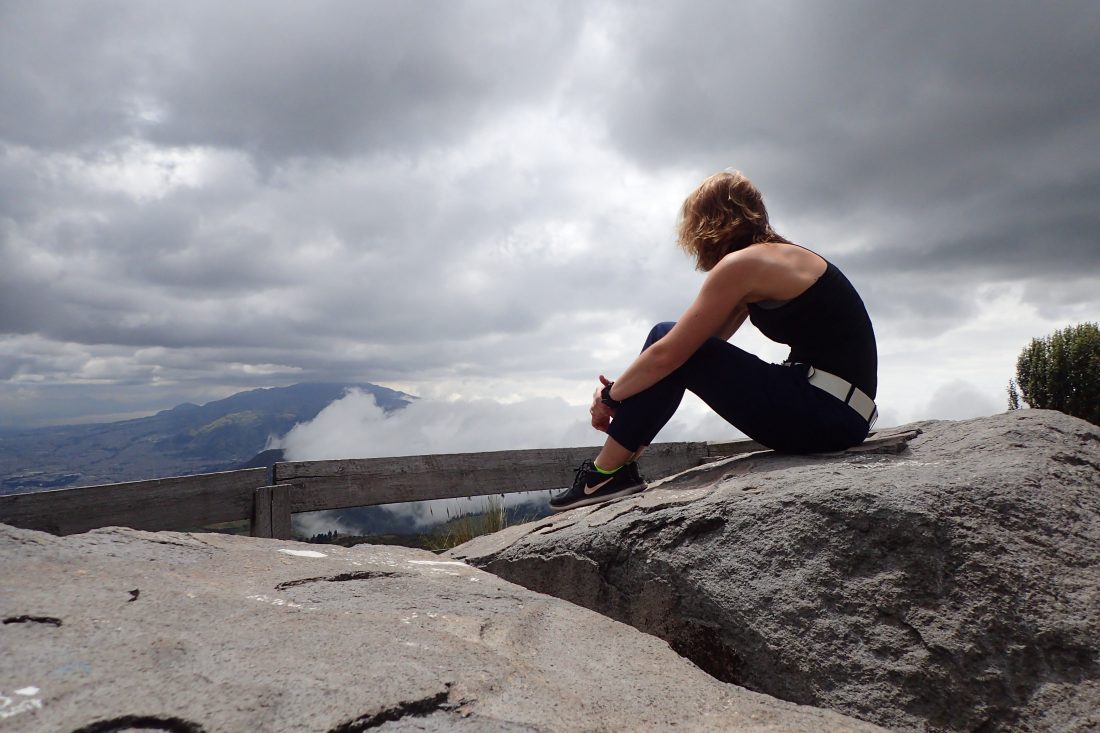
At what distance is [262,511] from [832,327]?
149 inches

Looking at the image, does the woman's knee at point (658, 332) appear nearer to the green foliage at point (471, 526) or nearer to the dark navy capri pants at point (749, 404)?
the dark navy capri pants at point (749, 404)

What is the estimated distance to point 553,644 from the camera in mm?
2117

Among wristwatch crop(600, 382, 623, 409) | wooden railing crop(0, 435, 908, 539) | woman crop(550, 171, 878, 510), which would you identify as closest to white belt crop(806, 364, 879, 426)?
woman crop(550, 171, 878, 510)

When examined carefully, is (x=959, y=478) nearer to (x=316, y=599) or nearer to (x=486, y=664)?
(x=486, y=664)

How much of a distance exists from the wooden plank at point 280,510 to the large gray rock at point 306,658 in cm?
203

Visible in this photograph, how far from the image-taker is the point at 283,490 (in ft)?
15.3

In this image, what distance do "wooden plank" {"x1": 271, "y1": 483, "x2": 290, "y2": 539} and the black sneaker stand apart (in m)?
2.15

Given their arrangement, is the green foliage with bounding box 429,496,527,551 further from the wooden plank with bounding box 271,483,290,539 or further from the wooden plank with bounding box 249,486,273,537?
the wooden plank with bounding box 249,486,273,537

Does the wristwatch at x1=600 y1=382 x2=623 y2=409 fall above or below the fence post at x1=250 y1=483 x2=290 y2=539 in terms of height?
above

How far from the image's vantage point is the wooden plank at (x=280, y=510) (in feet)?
15.2

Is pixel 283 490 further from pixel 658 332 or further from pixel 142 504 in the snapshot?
pixel 658 332

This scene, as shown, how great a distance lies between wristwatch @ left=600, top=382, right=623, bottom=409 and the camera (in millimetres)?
3548

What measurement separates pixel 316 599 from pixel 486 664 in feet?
2.46

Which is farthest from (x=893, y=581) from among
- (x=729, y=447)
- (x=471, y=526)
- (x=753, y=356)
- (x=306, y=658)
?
(x=729, y=447)
